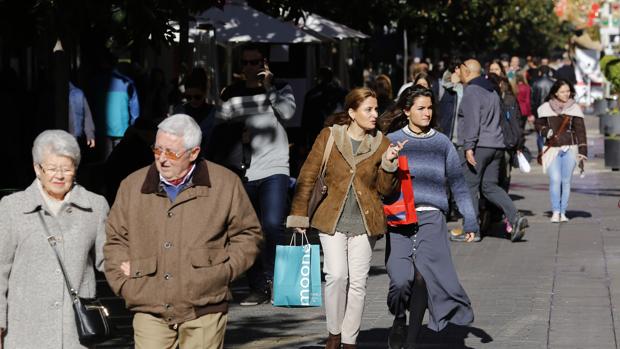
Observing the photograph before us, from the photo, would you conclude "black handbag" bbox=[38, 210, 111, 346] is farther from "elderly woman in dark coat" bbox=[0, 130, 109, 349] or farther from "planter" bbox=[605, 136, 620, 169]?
"planter" bbox=[605, 136, 620, 169]

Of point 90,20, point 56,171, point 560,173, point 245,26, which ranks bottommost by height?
point 560,173

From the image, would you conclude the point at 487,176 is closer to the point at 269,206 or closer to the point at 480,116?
the point at 480,116

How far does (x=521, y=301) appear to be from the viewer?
10.8 m

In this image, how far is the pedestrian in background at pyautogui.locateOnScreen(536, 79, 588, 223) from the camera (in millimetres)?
16188

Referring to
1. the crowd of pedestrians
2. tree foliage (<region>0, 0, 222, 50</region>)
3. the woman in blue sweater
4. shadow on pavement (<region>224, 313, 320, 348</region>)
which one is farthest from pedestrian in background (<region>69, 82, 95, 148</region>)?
the woman in blue sweater

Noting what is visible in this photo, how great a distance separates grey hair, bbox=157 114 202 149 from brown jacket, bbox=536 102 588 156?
1048 cm

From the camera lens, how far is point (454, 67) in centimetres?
1673

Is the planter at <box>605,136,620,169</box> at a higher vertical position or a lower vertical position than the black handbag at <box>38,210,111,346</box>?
lower

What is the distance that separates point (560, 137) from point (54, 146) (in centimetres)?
1086

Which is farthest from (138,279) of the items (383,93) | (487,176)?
(383,93)

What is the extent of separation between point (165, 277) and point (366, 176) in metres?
2.75

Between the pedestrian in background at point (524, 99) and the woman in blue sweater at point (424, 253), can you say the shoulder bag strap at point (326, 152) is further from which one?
the pedestrian in background at point (524, 99)

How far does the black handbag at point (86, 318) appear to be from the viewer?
19.6 feet

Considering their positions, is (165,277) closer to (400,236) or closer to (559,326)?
(400,236)
